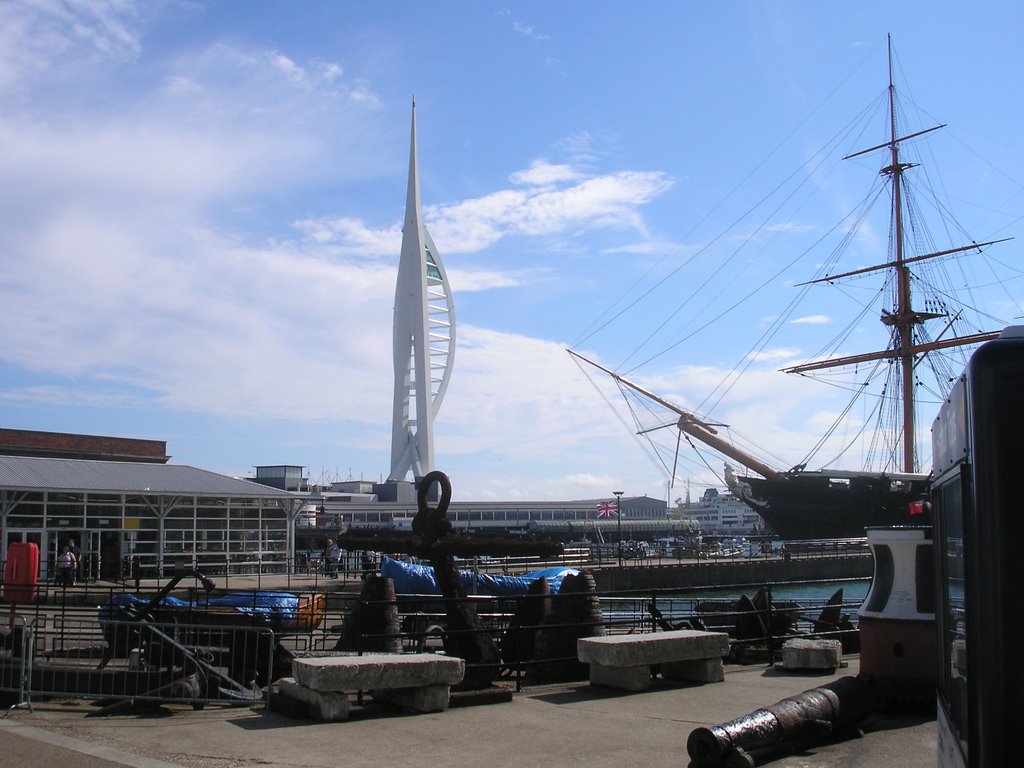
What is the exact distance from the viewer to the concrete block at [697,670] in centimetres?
1073

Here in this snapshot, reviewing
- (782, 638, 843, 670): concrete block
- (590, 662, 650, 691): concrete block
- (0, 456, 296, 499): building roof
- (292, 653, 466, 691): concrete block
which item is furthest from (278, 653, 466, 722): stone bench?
(0, 456, 296, 499): building roof

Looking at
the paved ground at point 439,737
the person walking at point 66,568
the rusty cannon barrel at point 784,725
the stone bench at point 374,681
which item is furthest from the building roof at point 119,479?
the rusty cannon barrel at point 784,725

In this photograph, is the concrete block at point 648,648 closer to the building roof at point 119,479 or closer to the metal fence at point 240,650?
the metal fence at point 240,650

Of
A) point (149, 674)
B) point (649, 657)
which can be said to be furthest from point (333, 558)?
point (649, 657)

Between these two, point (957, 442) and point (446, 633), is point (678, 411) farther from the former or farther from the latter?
point (957, 442)

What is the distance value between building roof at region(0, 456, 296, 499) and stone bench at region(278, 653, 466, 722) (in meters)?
28.5

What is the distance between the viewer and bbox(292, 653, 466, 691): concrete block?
8281 millimetres

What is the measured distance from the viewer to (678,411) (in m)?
65.5

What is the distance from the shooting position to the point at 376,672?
8430 mm

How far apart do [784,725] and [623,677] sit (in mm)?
3205

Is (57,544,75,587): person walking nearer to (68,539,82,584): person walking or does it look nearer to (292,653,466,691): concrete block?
(68,539,82,584): person walking

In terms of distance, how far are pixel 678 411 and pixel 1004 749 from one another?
63.0 metres

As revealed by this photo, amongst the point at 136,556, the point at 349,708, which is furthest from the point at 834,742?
the point at 136,556

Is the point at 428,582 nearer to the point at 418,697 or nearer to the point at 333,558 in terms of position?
the point at 418,697
